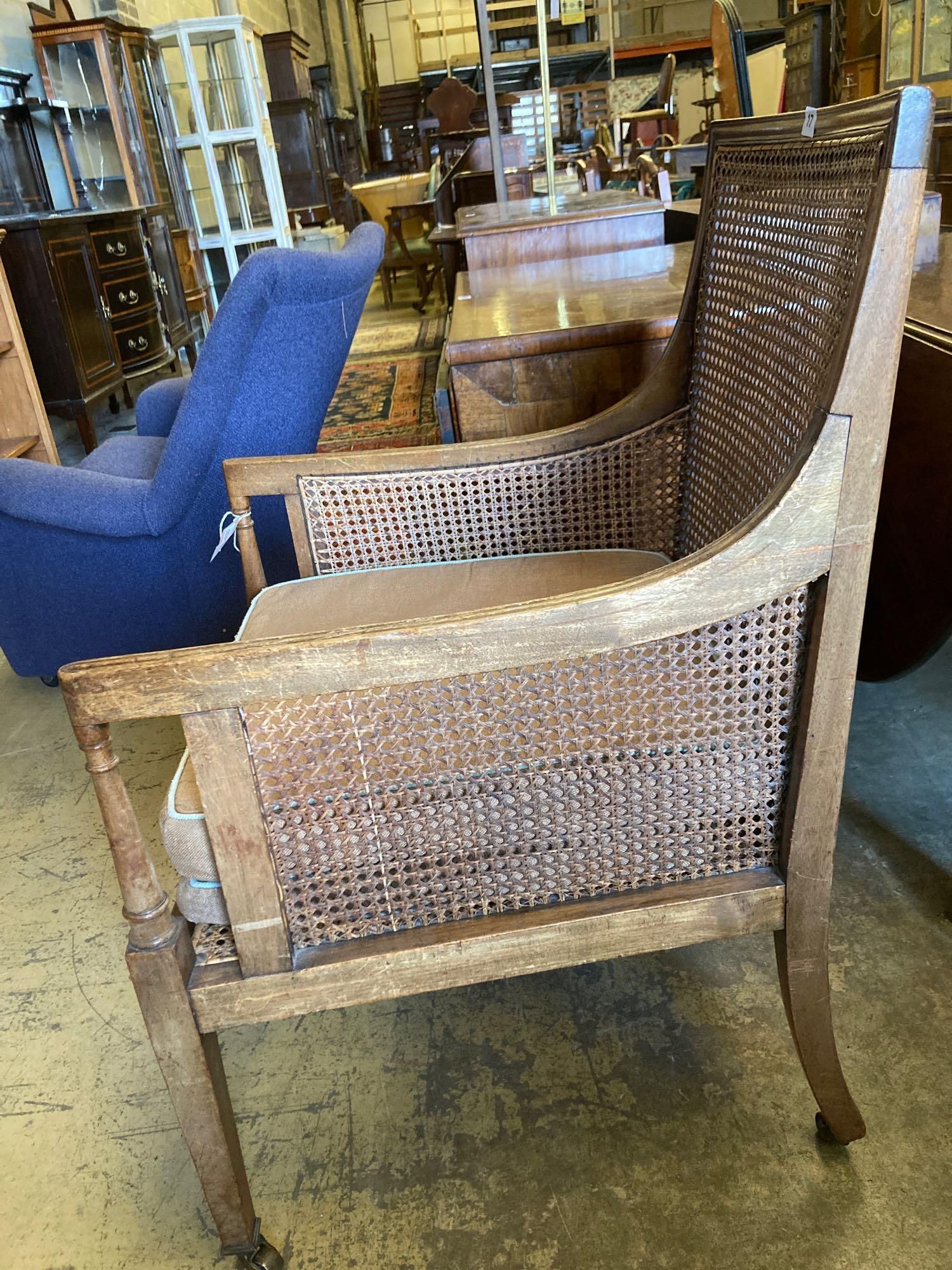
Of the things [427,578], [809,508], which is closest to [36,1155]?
[427,578]

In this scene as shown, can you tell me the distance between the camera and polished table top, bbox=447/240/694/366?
163cm

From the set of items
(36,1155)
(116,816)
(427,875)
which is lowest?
(36,1155)

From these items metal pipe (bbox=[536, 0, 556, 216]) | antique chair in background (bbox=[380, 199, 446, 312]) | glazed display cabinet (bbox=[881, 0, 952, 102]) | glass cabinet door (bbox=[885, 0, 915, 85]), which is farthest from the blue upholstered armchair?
glass cabinet door (bbox=[885, 0, 915, 85])

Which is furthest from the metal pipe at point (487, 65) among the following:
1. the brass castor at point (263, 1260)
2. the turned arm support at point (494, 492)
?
the brass castor at point (263, 1260)

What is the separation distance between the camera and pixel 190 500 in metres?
1.88

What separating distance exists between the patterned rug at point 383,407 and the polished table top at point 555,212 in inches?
32.5

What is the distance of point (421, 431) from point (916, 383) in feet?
9.19

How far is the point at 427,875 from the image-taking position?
91cm

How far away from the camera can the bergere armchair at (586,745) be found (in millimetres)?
762

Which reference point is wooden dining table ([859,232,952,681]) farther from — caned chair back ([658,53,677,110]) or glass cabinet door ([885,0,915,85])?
glass cabinet door ([885,0,915,85])

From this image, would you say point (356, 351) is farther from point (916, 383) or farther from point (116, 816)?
point (116, 816)

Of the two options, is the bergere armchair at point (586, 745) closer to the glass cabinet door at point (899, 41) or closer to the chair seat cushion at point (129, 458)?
the chair seat cushion at point (129, 458)

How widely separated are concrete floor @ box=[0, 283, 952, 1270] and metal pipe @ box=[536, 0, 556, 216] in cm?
206

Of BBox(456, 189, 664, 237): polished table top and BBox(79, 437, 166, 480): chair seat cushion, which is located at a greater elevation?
BBox(456, 189, 664, 237): polished table top
